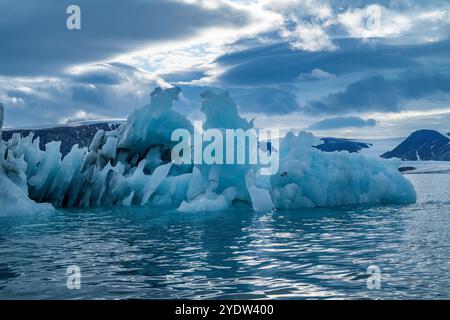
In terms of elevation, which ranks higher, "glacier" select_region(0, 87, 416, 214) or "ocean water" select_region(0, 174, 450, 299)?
"glacier" select_region(0, 87, 416, 214)

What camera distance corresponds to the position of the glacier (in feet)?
104

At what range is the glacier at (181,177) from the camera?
104 feet

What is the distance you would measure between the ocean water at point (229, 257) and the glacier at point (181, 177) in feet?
20.1

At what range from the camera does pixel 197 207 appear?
31.5 m

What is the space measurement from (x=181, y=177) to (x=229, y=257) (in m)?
24.4

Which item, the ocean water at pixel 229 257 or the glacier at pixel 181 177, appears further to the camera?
the glacier at pixel 181 177

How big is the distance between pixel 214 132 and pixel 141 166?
939 cm

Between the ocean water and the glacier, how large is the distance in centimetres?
614

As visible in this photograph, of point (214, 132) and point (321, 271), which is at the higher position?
point (214, 132)

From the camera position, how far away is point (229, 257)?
14.7 metres

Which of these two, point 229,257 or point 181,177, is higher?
point 181,177

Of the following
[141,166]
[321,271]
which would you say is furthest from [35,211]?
[321,271]
